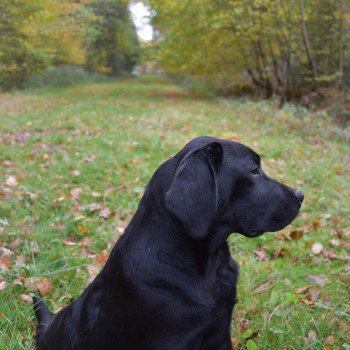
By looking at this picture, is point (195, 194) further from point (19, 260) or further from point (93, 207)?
point (93, 207)

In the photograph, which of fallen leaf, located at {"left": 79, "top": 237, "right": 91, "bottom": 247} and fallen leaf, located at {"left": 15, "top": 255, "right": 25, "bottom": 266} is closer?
fallen leaf, located at {"left": 15, "top": 255, "right": 25, "bottom": 266}

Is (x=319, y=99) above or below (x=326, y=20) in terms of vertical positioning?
below

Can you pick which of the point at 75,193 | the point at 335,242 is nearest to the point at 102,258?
the point at 75,193

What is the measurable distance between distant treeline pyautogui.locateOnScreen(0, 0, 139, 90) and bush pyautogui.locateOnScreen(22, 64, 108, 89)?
1.20 ft

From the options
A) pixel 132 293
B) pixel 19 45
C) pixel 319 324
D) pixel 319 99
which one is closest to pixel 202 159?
pixel 132 293

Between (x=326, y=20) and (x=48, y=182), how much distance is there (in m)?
14.5

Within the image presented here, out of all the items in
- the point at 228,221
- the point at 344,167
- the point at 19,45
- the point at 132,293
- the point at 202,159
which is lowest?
the point at 344,167

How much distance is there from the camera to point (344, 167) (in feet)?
25.9

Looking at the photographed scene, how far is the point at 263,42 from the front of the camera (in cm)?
1980

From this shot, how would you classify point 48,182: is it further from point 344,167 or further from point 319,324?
point 344,167

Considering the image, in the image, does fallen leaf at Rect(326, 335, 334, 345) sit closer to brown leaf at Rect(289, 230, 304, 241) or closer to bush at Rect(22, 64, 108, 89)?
brown leaf at Rect(289, 230, 304, 241)

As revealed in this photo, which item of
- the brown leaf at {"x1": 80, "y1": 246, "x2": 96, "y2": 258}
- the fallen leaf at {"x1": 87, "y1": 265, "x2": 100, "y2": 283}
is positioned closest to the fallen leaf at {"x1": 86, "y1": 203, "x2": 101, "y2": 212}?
the brown leaf at {"x1": 80, "y1": 246, "x2": 96, "y2": 258}

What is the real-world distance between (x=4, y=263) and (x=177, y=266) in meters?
2.12

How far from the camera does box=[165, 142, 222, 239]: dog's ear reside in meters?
2.05
